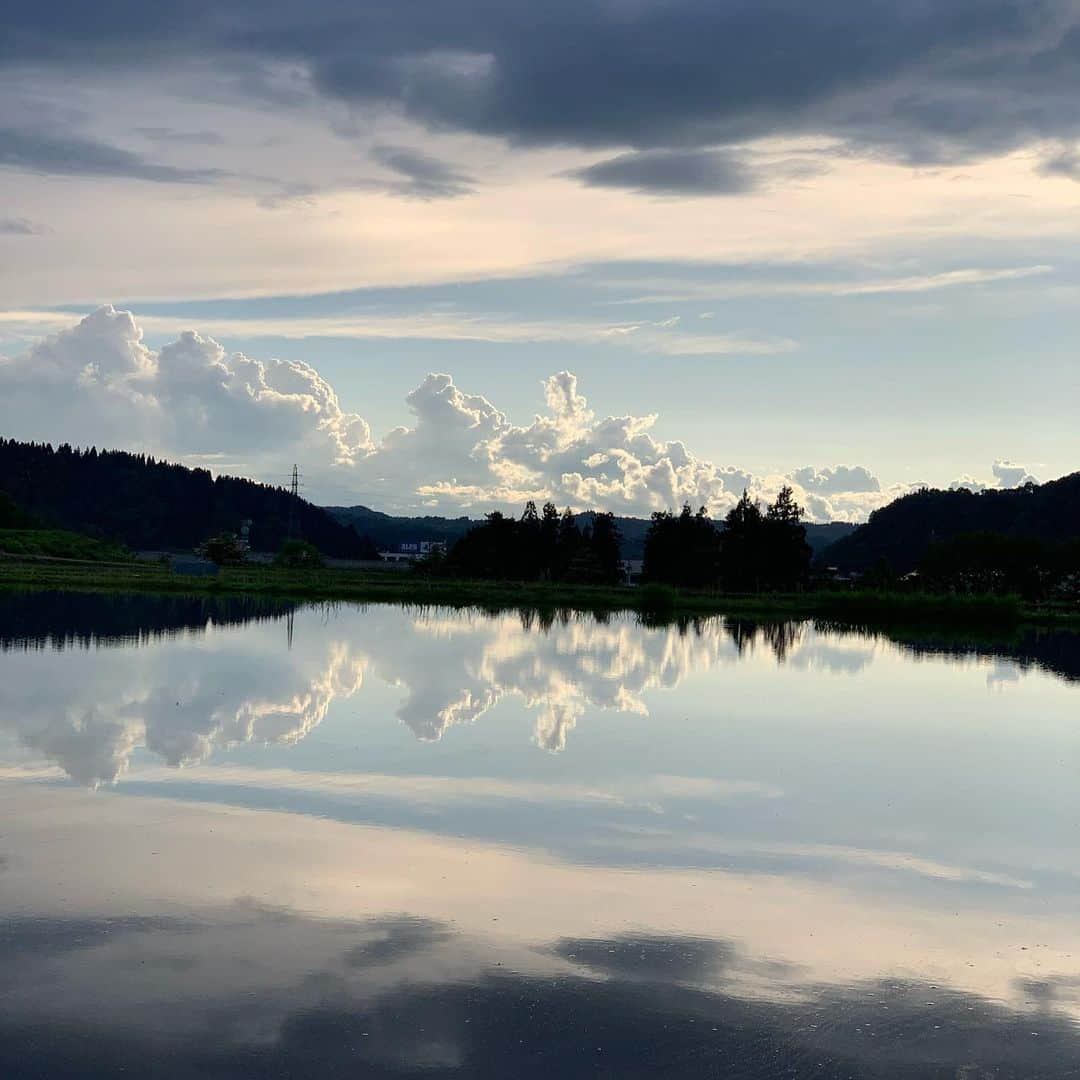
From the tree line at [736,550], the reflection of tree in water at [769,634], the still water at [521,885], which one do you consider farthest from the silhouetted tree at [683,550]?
the still water at [521,885]

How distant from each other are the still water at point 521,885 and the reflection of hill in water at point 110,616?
12.5m

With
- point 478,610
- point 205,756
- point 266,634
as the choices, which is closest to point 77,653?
point 266,634

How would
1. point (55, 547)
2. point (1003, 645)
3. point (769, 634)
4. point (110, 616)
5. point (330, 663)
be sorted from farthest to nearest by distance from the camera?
point (55, 547) < point (769, 634) < point (1003, 645) < point (110, 616) < point (330, 663)

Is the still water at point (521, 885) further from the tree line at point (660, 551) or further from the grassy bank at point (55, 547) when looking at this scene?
the grassy bank at point (55, 547)

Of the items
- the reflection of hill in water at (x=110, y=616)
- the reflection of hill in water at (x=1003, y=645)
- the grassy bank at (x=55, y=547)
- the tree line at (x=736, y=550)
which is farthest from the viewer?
the grassy bank at (x=55, y=547)

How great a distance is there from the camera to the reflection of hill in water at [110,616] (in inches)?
1853

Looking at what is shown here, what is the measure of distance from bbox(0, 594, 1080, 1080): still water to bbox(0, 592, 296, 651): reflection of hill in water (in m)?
12.5

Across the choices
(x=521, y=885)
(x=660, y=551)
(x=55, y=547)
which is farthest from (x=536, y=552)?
(x=521, y=885)

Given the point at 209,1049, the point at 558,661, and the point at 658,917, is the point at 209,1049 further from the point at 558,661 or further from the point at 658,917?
the point at 558,661

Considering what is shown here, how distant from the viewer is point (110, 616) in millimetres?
60844

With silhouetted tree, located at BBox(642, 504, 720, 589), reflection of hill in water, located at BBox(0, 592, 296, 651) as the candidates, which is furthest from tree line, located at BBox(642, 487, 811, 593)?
reflection of hill in water, located at BBox(0, 592, 296, 651)

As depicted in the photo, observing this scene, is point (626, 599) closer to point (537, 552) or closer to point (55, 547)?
point (537, 552)

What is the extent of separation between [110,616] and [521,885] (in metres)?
49.5

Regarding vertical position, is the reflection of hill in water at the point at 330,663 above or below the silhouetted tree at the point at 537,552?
below
